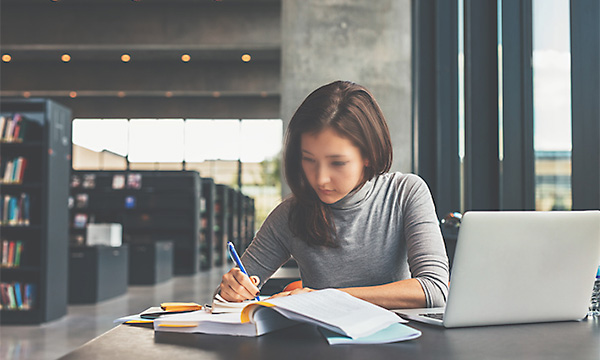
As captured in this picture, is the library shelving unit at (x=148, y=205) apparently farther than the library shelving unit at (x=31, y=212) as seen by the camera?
Yes

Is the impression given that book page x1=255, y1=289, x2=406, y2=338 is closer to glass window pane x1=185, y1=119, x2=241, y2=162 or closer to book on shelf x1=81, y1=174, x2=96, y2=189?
book on shelf x1=81, y1=174, x2=96, y2=189

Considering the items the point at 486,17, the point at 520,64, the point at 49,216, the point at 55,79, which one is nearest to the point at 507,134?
the point at 520,64

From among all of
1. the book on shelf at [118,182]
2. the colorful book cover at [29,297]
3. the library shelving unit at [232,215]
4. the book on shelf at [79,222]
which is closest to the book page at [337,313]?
the colorful book cover at [29,297]

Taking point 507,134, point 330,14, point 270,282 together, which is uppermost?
point 330,14

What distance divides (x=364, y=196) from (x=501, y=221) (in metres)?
0.63

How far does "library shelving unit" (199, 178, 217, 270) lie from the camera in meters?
11.7

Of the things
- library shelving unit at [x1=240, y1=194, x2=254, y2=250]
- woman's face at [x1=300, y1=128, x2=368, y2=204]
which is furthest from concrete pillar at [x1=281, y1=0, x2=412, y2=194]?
library shelving unit at [x1=240, y1=194, x2=254, y2=250]

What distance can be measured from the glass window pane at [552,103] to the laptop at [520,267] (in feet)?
4.46

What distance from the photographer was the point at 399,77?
5906 mm

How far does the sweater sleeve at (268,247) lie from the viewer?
1690 millimetres

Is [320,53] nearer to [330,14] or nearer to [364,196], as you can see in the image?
[330,14]

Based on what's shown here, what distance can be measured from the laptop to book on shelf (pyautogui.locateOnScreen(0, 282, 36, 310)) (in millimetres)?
5095

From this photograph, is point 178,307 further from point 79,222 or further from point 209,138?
point 209,138

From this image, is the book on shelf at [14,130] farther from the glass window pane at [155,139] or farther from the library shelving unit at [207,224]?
the glass window pane at [155,139]
